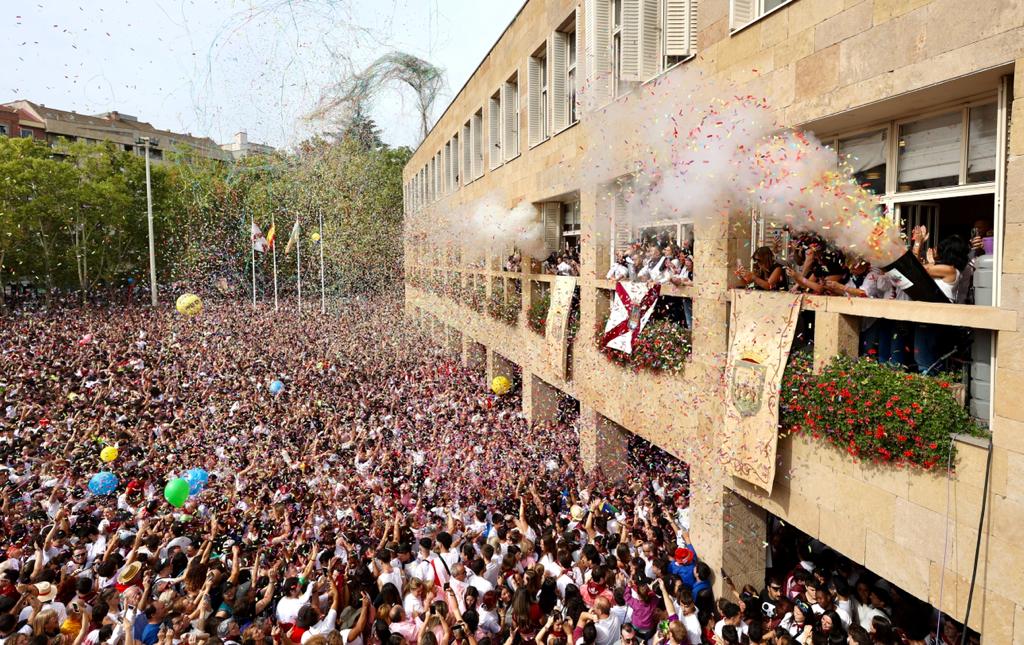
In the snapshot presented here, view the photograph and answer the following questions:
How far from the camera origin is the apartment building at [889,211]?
15.5 ft

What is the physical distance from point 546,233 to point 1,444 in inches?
441

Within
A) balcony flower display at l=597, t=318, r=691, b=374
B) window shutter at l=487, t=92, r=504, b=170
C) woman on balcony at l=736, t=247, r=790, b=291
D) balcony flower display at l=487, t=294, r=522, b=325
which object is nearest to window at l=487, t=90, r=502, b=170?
window shutter at l=487, t=92, r=504, b=170

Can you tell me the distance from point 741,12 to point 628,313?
4.04 m

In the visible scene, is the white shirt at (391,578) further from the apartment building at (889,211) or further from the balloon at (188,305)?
the balloon at (188,305)

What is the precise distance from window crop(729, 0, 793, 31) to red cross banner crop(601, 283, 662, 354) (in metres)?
3.26

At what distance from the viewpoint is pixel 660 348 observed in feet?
29.0

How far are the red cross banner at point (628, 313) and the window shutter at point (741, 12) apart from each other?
3.25 m

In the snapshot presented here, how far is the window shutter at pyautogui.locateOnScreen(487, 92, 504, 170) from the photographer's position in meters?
17.1

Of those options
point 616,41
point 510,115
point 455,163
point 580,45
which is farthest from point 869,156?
point 455,163

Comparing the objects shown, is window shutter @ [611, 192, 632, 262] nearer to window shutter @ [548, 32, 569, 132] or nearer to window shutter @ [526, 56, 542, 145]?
window shutter @ [548, 32, 569, 132]

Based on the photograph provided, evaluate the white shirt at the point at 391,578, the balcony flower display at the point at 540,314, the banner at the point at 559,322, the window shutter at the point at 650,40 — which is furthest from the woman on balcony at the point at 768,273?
the balcony flower display at the point at 540,314

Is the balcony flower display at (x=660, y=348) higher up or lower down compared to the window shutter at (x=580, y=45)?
lower down

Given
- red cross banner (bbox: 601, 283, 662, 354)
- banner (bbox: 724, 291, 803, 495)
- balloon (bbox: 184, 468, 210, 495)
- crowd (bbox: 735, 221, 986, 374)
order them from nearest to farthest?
crowd (bbox: 735, 221, 986, 374) → banner (bbox: 724, 291, 803, 495) → red cross banner (bbox: 601, 283, 662, 354) → balloon (bbox: 184, 468, 210, 495)

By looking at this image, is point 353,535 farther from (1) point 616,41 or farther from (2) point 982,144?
(1) point 616,41
